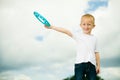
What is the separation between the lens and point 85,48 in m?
1.75

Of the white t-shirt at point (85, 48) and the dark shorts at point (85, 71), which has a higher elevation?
the white t-shirt at point (85, 48)

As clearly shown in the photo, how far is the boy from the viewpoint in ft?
5.55

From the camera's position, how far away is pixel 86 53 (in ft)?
5.67

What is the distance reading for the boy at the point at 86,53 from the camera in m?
1.69

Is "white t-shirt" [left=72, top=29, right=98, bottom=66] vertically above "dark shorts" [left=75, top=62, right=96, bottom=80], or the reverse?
"white t-shirt" [left=72, top=29, right=98, bottom=66]

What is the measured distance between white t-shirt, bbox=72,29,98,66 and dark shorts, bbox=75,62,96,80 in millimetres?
26

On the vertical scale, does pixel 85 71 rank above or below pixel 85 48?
below

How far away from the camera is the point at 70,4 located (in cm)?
241

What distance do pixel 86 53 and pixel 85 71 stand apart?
4.3 inches

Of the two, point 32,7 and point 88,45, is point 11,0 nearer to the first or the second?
point 32,7

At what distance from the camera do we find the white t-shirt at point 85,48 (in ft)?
5.61

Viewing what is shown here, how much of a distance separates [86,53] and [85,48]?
0.11 feet

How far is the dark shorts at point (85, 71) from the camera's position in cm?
168

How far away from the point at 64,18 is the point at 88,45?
2.29 ft
